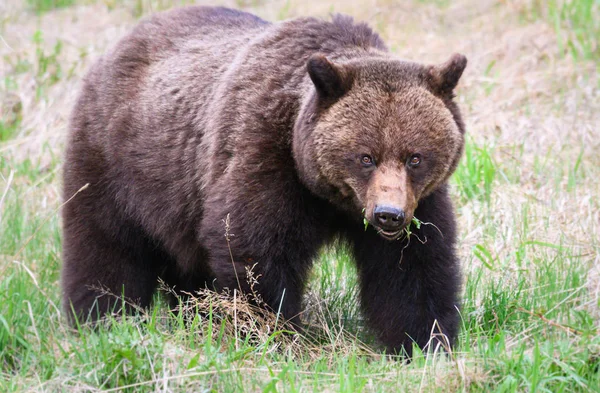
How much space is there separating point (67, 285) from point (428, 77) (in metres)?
2.98

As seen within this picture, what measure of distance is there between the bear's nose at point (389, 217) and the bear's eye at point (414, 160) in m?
0.35

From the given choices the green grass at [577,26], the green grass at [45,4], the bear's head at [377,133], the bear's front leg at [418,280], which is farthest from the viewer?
the green grass at [45,4]

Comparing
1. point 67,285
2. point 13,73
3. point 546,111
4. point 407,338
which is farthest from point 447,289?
point 13,73

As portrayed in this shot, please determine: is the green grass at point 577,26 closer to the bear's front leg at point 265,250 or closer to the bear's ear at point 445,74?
the bear's ear at point 445,74

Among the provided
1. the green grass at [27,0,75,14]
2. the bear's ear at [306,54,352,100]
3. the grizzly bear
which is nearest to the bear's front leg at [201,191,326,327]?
the grizzly bear

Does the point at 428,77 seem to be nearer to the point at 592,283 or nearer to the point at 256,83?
the point at 256,83

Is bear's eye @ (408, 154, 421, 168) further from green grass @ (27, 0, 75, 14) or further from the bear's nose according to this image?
green grass @ (27, 0, 75, 14)

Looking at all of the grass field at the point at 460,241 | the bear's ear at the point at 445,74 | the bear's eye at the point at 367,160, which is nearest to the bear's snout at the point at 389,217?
the bear's eye at the point at 367,160

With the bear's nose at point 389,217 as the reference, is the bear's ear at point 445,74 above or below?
above

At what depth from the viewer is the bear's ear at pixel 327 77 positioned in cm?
472

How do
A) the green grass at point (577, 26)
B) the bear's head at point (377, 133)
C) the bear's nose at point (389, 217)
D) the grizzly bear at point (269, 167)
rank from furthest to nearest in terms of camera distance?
the green grass at point (577, 26) < the grizzly bear at point (269, 167) < the bear's head at point (377, 133) < the bear's nose at point (389, 217)

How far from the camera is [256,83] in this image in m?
5.24

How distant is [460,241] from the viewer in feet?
22.2

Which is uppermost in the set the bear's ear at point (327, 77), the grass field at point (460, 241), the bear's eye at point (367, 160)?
the bear's ear at point (327, 77)
